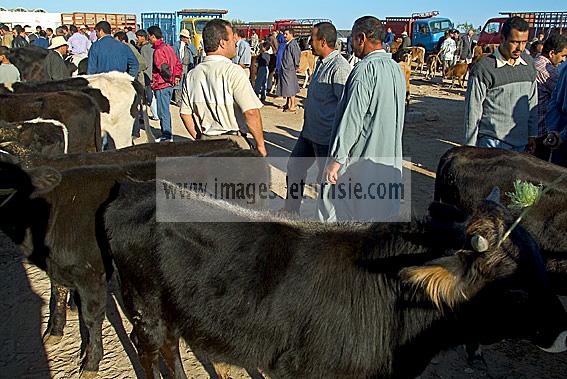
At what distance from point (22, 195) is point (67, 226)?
433mm

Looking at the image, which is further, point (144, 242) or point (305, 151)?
point (305, 151)

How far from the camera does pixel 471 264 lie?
2121 mm

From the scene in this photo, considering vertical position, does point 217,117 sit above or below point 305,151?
above

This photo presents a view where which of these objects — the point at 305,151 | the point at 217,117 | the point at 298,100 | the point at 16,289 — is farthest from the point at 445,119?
the point at 16,289

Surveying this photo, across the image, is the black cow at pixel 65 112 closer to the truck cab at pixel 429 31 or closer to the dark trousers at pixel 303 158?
the dark trousers at pixel 303 158

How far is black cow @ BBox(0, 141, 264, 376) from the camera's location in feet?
11.5

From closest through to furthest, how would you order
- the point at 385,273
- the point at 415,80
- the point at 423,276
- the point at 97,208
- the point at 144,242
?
the point at 423,276 → the point at 385,273 → the point at 144,242 → the point at 97,208 → the point at 415,80

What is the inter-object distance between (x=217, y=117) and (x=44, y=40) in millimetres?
14357

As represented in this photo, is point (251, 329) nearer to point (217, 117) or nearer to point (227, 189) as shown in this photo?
point (227, 189)

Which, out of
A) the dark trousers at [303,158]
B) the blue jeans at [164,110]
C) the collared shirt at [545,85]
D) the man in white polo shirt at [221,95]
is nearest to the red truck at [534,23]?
the blue jeans at [164,110]

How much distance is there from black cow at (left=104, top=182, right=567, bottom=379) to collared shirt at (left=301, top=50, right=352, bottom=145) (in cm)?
215

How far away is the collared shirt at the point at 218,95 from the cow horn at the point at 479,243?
2748mm

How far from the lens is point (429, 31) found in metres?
32.1

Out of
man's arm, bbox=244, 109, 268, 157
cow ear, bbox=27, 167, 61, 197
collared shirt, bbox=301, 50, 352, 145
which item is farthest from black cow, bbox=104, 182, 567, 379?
collared shirt, bbox=301, 50, 352, 145
